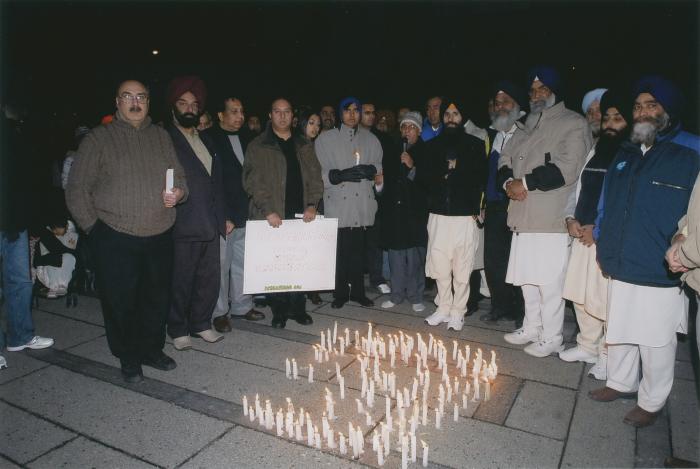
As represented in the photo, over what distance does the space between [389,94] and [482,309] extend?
15.9 m

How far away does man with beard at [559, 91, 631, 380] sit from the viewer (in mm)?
4195

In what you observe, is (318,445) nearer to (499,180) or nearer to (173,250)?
(173,250)

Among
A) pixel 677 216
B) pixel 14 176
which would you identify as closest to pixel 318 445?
pixel 677 216

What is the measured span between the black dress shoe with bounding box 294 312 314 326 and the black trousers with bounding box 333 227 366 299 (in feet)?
2.24

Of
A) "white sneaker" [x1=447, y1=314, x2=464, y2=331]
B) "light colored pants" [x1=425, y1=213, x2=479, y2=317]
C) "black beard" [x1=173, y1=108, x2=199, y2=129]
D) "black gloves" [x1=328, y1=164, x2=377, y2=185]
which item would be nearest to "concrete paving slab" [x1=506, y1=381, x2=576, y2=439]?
"white sneaker" [x1=447, y1=314, x2=464, y2=331]

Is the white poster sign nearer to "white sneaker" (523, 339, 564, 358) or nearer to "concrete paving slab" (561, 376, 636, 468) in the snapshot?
"white sneaker" (523, 339, 564, 358)

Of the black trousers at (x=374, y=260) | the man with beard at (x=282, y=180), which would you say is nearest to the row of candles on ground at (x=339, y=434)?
the man with beard at (x=282, y=180)

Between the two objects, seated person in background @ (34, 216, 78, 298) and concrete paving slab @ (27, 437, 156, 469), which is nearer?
concrete paving slab @ (27, 437, 156, 469)

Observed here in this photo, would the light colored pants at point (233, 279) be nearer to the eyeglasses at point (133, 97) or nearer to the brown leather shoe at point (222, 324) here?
the brown leather shoe at point (222, 324)

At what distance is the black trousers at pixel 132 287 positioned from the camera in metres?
4.08

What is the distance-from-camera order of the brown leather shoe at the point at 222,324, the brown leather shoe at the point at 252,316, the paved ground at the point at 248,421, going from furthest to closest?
the brown leather shoe at the point at 252,316
the brown leather shoe at the point at 222,324
the paved ground at the point at 248,421

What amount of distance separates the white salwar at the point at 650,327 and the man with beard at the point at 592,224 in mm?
679

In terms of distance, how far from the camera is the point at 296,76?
20.3 meters

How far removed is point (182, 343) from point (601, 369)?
4.13 m
